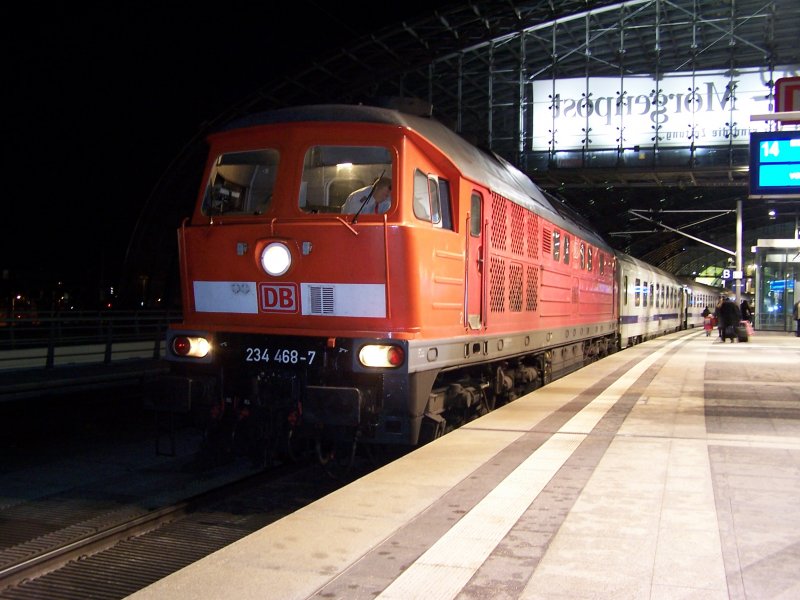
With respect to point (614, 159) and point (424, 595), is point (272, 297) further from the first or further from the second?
point (614, 159)

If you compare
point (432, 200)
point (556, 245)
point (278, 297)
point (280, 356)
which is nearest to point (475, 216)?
point (432, 200)

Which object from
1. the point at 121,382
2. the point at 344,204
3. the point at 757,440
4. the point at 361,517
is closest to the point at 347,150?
the point at 344,204

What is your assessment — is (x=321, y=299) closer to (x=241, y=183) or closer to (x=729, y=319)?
(x=241, y=183)

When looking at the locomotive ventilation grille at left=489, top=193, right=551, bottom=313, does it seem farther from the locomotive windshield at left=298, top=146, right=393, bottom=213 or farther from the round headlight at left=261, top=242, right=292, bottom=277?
the round headlight at left=261, top=242, right=292, bottom=277

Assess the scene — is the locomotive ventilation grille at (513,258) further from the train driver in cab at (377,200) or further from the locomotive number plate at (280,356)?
the locomotive number plate at (280,356)

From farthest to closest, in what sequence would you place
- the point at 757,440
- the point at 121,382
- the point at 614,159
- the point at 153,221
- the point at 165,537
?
the point at 153,221 → the point at 614,159 → the point at 121,382 → the point at 757,440 → the point at 165,537

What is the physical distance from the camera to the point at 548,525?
186 inches

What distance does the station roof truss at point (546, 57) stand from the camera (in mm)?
29922

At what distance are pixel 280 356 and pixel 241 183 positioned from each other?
174cm

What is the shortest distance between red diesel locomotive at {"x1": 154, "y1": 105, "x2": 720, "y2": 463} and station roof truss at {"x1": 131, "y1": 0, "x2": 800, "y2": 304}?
23.1m

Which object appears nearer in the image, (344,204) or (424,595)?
(424,595)

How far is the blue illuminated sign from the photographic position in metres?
17.5

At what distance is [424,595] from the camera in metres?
3.69

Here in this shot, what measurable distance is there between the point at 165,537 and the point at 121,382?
35.9 ft
